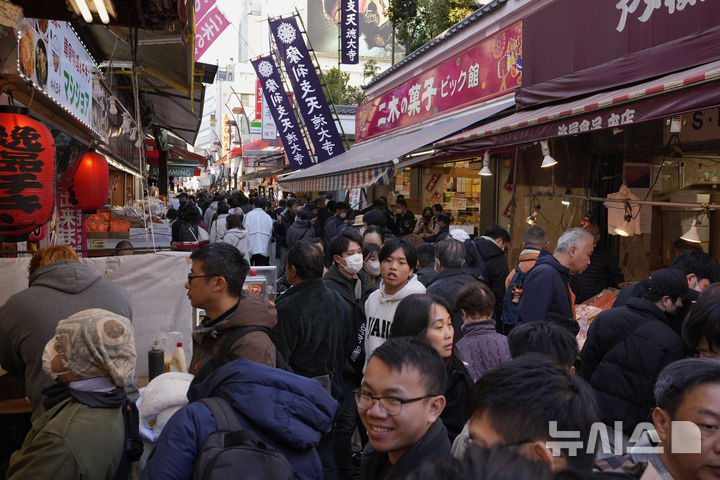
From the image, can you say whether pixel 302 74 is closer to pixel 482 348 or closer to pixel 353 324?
pixel 353 324

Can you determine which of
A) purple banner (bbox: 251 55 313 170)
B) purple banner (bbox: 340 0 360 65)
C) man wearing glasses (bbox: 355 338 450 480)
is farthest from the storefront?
purple banner (bbox: 340 0 360 65)

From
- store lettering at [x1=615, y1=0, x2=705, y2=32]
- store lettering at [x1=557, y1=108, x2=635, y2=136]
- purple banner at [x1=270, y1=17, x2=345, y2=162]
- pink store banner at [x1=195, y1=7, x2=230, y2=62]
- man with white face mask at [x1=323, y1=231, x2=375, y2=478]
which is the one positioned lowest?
man with white face mask at [x1=323, y1=231, x2=375, y2=478]

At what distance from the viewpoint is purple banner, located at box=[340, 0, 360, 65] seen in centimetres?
1881

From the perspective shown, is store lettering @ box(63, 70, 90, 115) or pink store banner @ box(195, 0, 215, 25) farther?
pink store banner @ box(195, 0, 215, 25)

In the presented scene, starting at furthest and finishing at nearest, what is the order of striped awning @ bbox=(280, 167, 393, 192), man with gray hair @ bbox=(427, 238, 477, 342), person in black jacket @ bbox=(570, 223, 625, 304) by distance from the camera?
striped awning @ bbox=(280, 167, 393, 192), person in black jacket @ bbox=(570, 223, 625, 304), man with gray hair @ bbox=(427, 238, 477, 342)

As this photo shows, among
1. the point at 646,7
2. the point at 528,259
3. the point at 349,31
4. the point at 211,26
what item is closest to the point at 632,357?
the point at 528,259

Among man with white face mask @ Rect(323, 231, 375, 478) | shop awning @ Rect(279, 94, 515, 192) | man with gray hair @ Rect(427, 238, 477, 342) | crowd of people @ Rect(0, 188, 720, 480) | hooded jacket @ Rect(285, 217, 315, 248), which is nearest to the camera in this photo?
crowd of people @ Rect(0, 188, 720, 480)

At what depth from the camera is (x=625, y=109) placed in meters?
5.66

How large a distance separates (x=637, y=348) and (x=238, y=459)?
9.51 ft

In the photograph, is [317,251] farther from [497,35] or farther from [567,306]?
[497,35]

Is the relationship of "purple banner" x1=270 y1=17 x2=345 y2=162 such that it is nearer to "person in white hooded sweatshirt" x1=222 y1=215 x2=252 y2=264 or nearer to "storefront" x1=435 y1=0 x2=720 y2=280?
"person in white hooded sweatshirt" x1=222 y1=215 x2=252 y2=264

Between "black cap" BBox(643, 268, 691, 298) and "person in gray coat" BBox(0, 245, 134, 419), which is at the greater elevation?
"black cap" BBox(643, 268, 691, 298)

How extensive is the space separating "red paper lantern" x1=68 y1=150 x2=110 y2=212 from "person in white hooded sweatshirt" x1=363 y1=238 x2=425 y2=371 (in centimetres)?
385

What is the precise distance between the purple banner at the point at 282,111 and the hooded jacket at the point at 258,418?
1520cm
